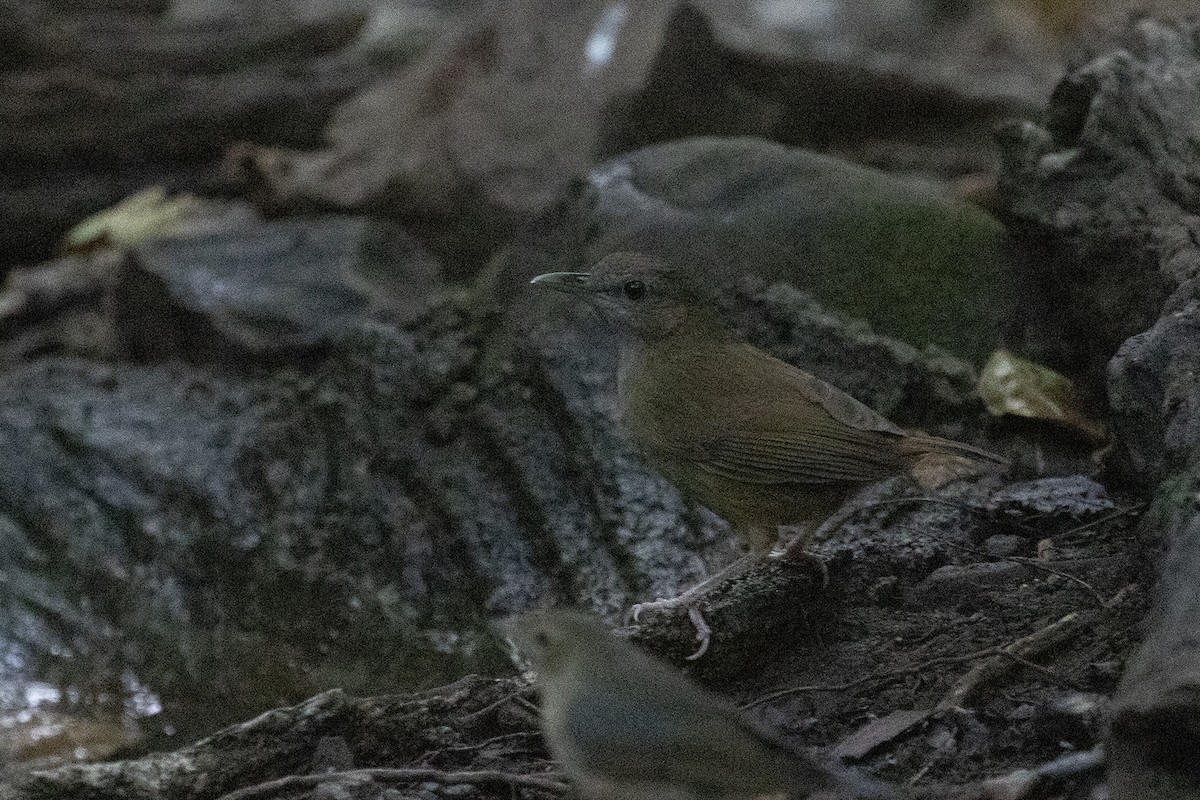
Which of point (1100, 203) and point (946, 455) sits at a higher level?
point (1100, 203)

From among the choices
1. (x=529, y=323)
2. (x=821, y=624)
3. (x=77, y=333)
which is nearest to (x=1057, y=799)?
(x=821, y=624)

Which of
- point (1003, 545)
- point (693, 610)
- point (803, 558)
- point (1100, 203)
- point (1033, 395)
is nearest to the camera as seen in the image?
point (693, 610)

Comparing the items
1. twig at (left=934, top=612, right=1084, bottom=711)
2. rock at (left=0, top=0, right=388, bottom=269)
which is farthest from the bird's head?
rock at (left=0, top=0, right=388, bottom=269)

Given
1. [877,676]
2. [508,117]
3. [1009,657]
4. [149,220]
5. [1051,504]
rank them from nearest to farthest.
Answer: [1009,657] → [877,676] → [1051,504] → [508,117] → [149,220]

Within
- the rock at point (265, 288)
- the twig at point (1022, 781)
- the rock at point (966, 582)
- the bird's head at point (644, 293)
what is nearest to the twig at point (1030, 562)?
the rock at point (966, 582)

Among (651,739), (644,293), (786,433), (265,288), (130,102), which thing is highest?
(651,739)

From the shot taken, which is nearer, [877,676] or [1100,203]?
[877,676]

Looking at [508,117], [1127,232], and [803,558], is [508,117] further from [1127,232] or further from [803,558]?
[803,558]

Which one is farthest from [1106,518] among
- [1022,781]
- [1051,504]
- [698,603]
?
[1022,781]
